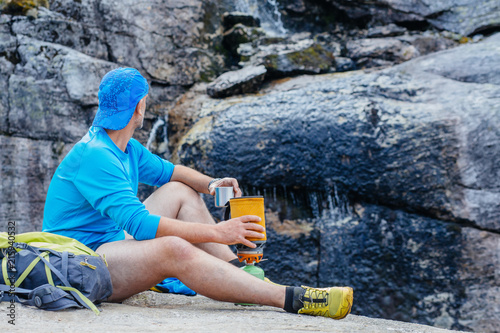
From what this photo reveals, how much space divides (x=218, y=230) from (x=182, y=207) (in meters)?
0.70

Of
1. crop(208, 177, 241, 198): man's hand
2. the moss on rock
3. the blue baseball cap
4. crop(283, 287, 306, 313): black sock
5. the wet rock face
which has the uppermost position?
the wet rock face

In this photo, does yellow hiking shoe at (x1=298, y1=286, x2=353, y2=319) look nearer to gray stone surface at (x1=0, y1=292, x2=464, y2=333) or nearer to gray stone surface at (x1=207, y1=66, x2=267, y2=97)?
gray stone surface at (x1=0, y1=292, x2=464, y2=333)

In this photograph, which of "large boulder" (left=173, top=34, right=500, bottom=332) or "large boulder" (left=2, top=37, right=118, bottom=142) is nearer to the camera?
"large boulder" (left=173, top=34, right=500, bottom=332)

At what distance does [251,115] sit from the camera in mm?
4785

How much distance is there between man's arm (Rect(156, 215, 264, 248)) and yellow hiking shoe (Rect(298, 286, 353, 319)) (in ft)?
1.34

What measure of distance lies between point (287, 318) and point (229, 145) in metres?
2.59

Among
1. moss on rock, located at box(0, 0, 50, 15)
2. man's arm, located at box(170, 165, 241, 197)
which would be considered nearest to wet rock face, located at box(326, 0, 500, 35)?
moss on rock, located at box(0, 0, 50, 15)

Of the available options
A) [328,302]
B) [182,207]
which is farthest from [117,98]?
[328,302]

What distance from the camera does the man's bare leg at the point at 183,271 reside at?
2412mm

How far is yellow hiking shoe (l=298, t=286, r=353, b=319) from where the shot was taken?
242 cm

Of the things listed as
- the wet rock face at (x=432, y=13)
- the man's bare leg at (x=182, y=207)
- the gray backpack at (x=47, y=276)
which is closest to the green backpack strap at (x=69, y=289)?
the gray backpack at (x=47, y=276)

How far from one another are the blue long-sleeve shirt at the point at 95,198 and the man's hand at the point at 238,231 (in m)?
0.35

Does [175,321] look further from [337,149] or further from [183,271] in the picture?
[337,149]

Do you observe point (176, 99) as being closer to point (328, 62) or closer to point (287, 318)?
point (328, 62)
